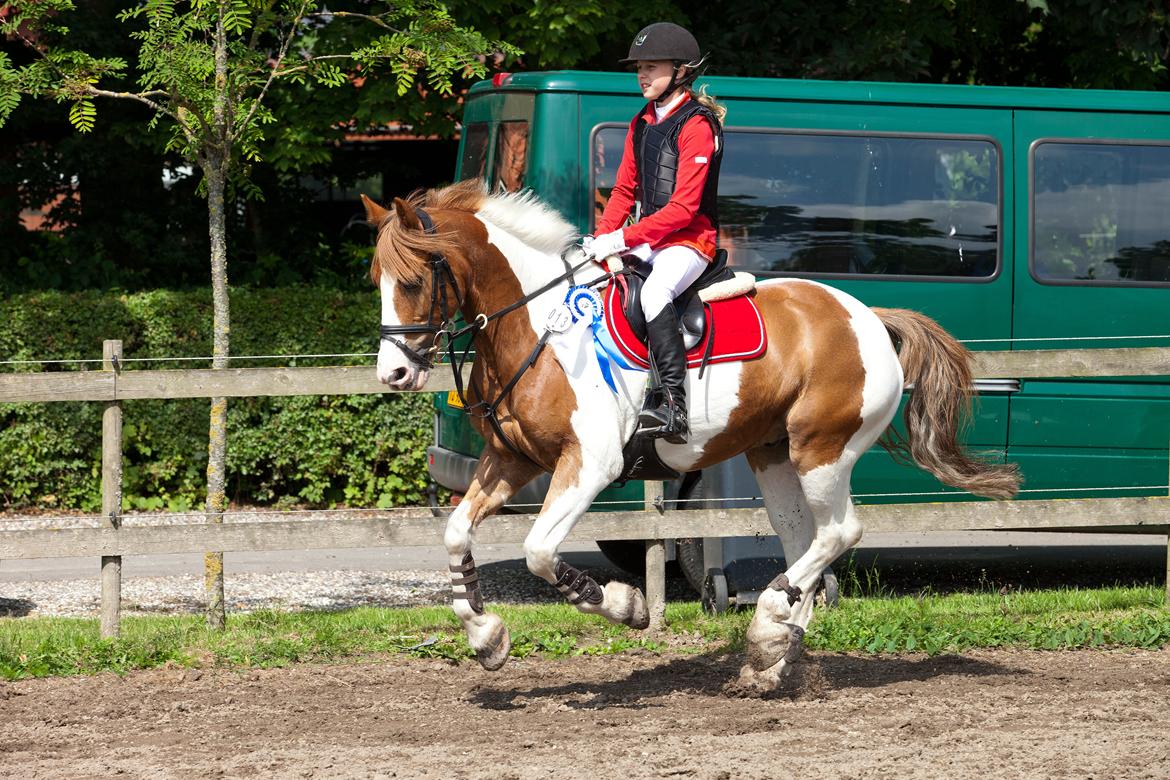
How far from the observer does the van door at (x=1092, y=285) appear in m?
8.73

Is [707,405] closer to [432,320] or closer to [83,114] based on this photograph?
[432,320]

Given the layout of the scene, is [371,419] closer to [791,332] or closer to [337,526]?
[337,526]

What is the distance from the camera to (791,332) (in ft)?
20.2

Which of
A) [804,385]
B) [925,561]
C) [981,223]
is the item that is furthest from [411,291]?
[925,561]

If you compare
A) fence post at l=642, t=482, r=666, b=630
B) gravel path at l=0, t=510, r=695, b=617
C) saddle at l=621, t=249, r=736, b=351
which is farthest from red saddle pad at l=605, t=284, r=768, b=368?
gravel path at l=0, t=510, r=695, b=617

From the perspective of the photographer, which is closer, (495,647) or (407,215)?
(407,215)

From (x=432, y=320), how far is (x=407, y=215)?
1.42 ft

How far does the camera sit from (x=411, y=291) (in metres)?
5.39

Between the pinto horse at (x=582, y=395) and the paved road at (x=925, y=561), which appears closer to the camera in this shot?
the pinto horse at (x=582, y=395)

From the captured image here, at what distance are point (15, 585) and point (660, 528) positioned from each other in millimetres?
4848

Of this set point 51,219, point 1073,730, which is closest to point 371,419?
point 51,219

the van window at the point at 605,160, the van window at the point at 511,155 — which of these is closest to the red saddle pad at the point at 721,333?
the van window at the point at 605,160

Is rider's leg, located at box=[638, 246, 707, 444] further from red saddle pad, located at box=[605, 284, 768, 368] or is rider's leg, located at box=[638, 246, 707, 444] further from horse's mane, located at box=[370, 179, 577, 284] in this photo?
horse's mane, located at box=[370, 179, 577, 284]

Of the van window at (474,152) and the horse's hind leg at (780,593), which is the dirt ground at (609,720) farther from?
the van window at (474,152)
